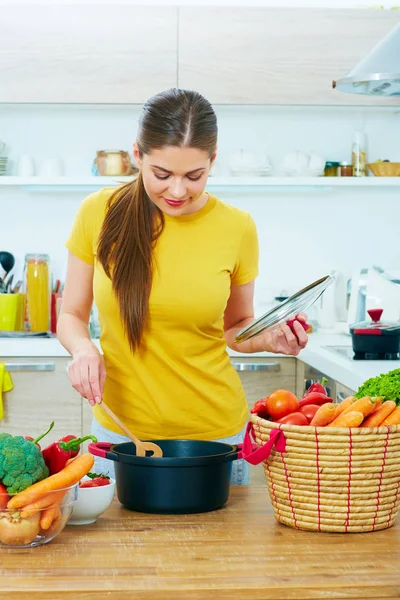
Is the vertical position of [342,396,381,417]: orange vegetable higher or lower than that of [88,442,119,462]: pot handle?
higher

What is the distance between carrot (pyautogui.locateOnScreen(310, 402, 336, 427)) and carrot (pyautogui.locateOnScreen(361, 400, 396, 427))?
0.18ft

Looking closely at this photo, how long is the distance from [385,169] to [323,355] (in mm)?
1150

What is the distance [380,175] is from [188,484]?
8.92ft

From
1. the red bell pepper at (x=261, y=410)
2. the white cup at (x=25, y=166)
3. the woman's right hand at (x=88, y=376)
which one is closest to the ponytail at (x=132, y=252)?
the woman's right hand at (x=88, y=376)

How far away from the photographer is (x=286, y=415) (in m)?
1.49

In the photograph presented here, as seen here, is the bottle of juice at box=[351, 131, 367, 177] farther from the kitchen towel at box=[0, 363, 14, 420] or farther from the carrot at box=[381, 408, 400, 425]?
the carrot at box=[381, 408, 400, 425]

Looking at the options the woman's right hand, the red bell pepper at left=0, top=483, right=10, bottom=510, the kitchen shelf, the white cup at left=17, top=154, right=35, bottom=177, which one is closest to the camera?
the red bell pepper at left=0, top=483, right=10, bottom=510

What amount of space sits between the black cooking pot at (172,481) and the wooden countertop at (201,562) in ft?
0.07

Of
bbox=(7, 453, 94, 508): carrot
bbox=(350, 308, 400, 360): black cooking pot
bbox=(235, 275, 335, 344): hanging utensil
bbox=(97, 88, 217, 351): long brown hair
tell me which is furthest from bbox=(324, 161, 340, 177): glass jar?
bbox=(7, 453, 94, 508): carrot

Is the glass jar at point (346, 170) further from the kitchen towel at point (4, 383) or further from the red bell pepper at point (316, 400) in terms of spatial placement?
the red bell pepper at point (316, 400)

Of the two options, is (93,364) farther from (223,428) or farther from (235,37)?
(235,37)

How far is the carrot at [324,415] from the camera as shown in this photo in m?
1.44

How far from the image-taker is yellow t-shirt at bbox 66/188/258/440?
193 cm

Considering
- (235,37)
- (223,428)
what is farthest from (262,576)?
(235,37)
